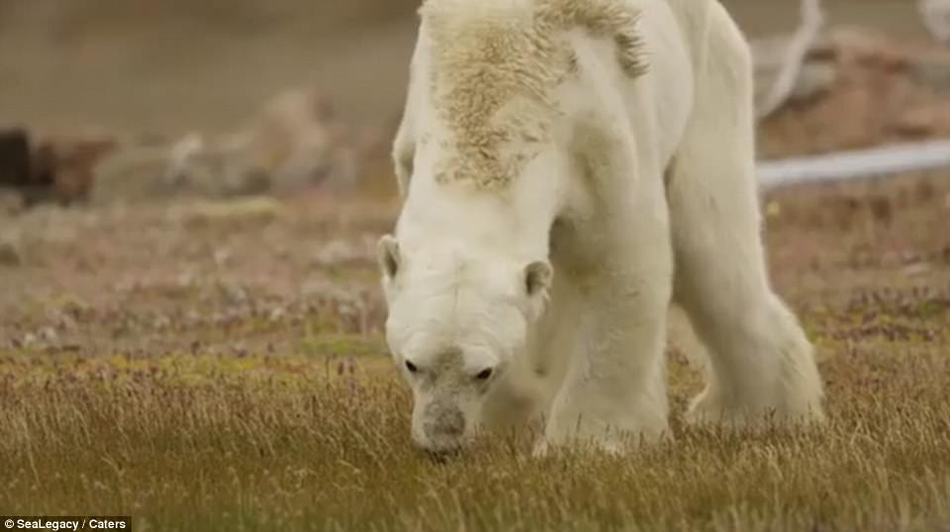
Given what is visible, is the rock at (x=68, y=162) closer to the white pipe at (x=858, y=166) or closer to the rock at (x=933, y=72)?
the rock at (x=933, y=72)

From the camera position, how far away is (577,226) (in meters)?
9.23

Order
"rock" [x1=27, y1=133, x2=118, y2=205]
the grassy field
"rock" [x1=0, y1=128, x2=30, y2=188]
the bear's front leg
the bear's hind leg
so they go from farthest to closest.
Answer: "rock" [x1=27, y1=133, x2=118, y2=205]
"rock" [x1=0, y1=128, x2=30, y2=188]
the bear's hind leg
the bear's front leg
the grassy field

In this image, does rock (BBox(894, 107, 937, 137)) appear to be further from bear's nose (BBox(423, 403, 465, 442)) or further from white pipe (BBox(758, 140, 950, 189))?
bear's nose (BBox(423, 403, 465, 442))

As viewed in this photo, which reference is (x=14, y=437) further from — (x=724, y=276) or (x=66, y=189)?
(x=66, y=189)

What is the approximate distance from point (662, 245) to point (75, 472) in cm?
241

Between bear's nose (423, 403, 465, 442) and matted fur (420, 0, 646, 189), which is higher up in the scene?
matted fur (420, 0, 646, 189)

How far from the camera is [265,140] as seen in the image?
36344 millimetres

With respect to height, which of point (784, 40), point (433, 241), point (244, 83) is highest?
point (433, 241)

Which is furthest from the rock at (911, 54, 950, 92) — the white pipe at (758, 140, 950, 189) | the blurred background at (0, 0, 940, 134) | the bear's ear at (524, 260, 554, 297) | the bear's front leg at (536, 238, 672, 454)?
the bear's ear at (524, 260, 554, 297)

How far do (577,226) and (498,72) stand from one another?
27.1 inches

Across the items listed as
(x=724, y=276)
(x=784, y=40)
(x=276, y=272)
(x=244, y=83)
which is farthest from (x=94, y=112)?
(x=724, y=276)

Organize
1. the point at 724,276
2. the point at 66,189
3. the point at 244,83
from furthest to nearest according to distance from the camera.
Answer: the point at 244,83
the point at 66,189
the point at 724,276

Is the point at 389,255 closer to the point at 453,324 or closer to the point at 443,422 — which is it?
the point at 453,324

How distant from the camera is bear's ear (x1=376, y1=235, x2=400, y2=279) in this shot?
8.38 m
